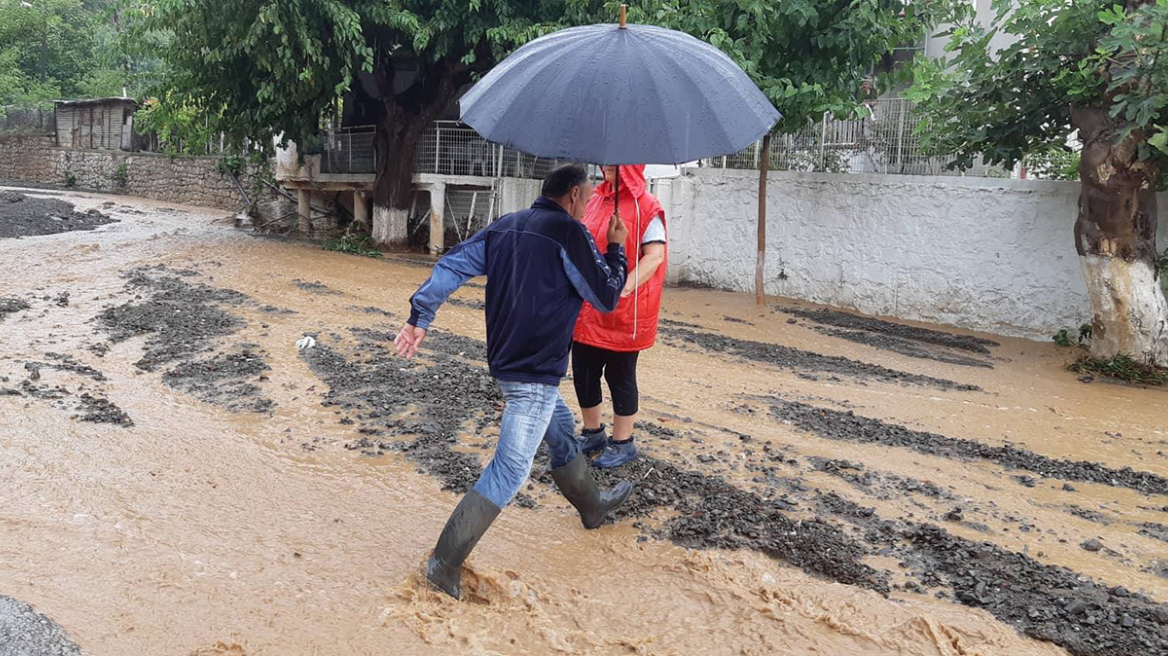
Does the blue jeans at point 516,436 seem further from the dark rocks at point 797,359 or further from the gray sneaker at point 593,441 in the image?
the dark rocks at point 797,359

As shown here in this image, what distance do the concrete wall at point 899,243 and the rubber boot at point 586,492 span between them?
7.47m

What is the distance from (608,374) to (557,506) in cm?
71

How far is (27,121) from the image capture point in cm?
3303

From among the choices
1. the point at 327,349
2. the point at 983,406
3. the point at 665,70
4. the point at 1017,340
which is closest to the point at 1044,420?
the point at 983,406

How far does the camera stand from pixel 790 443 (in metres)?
5.63

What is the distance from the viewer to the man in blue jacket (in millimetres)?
3434

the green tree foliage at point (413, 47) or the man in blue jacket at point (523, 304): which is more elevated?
the green tree foliage at point (413, 47)

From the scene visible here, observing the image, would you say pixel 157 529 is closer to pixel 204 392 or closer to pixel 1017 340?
pixel 204 392

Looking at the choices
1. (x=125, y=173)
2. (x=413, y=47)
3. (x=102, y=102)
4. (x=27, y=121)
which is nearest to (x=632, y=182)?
(x=413, y=47)

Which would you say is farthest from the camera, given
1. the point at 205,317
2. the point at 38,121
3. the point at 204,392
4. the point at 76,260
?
the point at 38,121

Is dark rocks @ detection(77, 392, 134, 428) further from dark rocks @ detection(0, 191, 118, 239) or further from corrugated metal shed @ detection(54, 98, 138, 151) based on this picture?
corrugated metal shed @ detection(54, 98, 138, 151)

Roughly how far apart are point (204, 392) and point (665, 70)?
4.28 metres

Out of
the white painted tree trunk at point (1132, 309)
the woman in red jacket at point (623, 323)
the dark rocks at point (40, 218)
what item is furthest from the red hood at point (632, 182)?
the dark rocks at point (40, 218)

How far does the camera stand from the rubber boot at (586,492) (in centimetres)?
400
